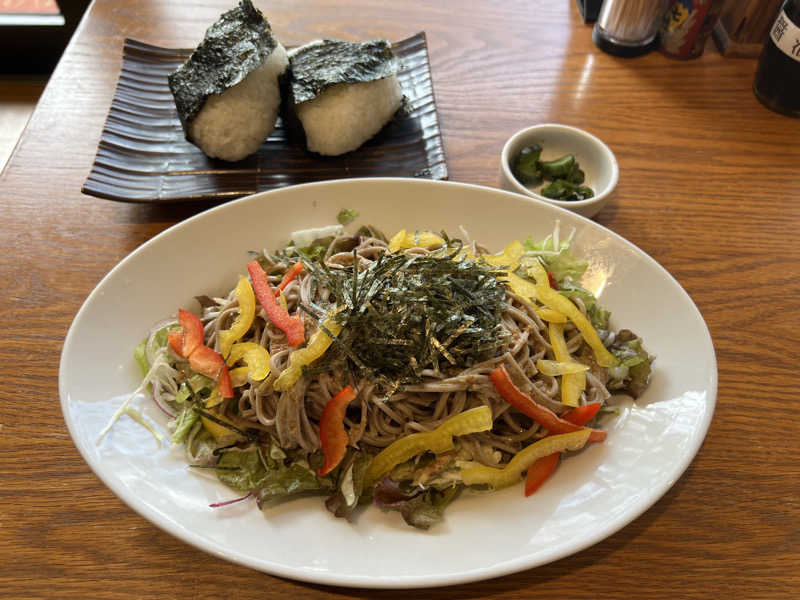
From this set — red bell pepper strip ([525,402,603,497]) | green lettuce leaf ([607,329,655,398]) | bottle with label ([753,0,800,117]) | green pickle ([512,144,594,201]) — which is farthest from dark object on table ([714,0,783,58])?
red bell pepper strip ([525,402,603,497])

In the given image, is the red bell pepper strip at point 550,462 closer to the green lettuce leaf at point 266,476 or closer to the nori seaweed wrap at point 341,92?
the green lettuce leaf at point 266,476

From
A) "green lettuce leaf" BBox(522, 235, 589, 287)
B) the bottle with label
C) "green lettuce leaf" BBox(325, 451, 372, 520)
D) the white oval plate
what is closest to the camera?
the white oval plate

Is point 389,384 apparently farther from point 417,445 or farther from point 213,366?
point 213,366

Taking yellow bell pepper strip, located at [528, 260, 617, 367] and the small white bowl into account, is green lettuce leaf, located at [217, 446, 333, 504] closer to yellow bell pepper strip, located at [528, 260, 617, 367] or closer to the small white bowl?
yellow bell pepper strip, located at [528, 260, 617, 367]

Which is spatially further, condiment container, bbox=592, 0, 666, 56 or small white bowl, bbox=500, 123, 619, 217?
condiment container, bbox=592, 0, 666, 56

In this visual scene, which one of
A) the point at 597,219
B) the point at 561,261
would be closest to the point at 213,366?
the point at 561,261

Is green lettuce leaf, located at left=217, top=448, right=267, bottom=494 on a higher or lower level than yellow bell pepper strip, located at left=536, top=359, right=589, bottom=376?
lower

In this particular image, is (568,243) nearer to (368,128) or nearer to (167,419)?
(368,128)

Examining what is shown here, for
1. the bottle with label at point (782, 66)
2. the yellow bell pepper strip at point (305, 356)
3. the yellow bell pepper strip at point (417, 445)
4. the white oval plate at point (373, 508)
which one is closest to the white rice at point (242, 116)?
the white oval plate at point (373, 508)
